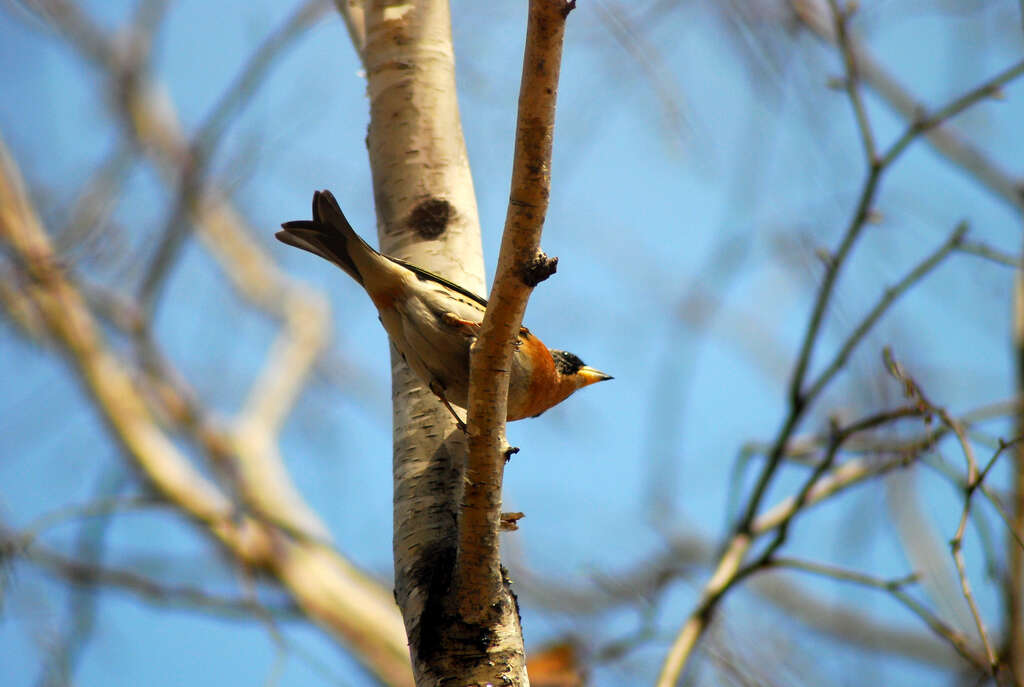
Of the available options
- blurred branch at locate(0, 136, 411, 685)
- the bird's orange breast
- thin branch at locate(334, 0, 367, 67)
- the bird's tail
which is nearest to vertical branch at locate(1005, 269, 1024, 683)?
the bird's orange breast

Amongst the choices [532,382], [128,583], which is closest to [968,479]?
[532,382]

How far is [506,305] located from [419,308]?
35.2 inches

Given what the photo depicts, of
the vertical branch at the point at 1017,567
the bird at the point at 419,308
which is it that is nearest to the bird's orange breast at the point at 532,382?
the bird at the point at 419,308

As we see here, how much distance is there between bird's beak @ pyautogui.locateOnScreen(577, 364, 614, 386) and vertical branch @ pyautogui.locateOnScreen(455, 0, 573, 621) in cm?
165

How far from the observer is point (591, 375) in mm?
3689

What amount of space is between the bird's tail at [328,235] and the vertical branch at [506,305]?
3.14 feet

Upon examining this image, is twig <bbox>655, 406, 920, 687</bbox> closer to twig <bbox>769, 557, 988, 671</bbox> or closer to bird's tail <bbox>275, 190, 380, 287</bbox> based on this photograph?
twig <bbox>769, 557, 988, 671</bbox>

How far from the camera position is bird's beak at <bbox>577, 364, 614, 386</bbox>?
142 inches

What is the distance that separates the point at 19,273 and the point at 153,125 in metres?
4.60

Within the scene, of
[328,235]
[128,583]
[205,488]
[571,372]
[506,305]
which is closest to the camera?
[506,305]

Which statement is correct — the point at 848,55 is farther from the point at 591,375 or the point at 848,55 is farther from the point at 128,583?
the point at 128,583

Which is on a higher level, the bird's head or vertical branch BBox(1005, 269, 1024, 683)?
the bird's head

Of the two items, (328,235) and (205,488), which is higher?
(205,488)

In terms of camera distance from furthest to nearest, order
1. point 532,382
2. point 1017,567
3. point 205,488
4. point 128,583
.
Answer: point 205,488
point 128,583
point 532,382
point 1017,567
